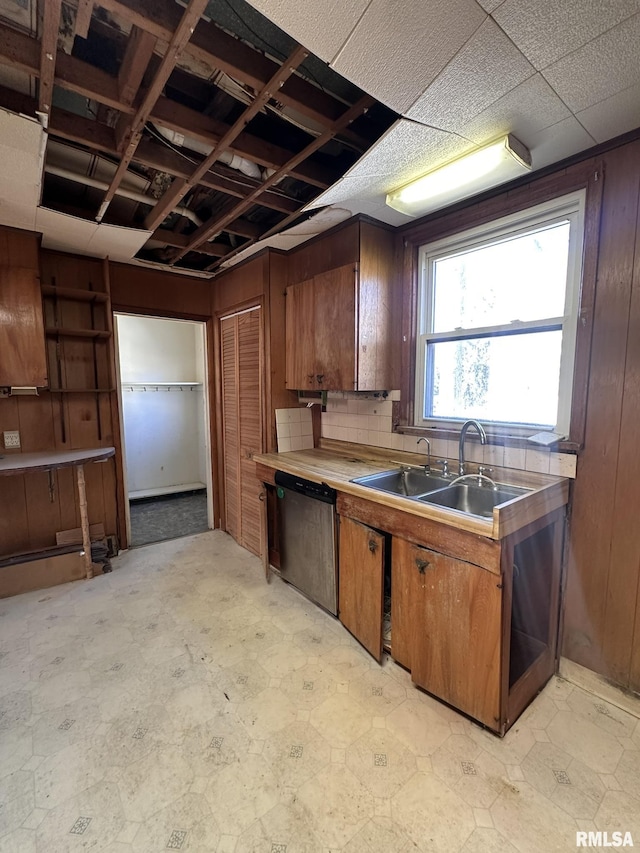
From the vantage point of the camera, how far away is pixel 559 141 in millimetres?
1608

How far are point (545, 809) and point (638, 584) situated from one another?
97 cm

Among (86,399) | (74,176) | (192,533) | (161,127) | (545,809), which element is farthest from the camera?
(192,533)

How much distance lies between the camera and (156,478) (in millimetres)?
4914

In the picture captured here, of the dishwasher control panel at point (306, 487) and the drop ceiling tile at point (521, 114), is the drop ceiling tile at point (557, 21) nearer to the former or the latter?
the drop ceiling tile at point (521, 114)

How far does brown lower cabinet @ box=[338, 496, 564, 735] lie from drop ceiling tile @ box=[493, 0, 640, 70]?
5.36ft

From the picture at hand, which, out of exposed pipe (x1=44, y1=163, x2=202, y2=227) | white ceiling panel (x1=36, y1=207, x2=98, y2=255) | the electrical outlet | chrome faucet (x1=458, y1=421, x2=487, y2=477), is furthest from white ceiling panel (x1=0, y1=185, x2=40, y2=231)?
chrome faucet (x1=458, y1=421, x2=487, y2=477)

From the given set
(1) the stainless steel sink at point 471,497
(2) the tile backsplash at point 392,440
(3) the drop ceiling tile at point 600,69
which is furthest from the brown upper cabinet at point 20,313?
(3) the drop ceiling tile at point 600,69

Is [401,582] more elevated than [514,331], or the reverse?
[514,331]

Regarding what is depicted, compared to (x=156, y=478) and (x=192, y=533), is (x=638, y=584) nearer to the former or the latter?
(x=192, y=533)

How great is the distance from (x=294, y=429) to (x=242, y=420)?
573 millimetres

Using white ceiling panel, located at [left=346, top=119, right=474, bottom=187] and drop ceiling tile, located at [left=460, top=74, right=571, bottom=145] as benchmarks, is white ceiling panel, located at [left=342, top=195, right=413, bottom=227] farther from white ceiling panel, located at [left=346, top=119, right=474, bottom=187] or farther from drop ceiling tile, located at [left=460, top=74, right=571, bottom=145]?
drop ceiling tile, located at [left=460, top=74, right=571, bottom=145]

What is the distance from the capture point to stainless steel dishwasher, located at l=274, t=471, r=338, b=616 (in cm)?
221

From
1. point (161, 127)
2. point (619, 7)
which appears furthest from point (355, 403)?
point (619, 7)

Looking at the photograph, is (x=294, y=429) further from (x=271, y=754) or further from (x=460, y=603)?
(x=271, y=754)
